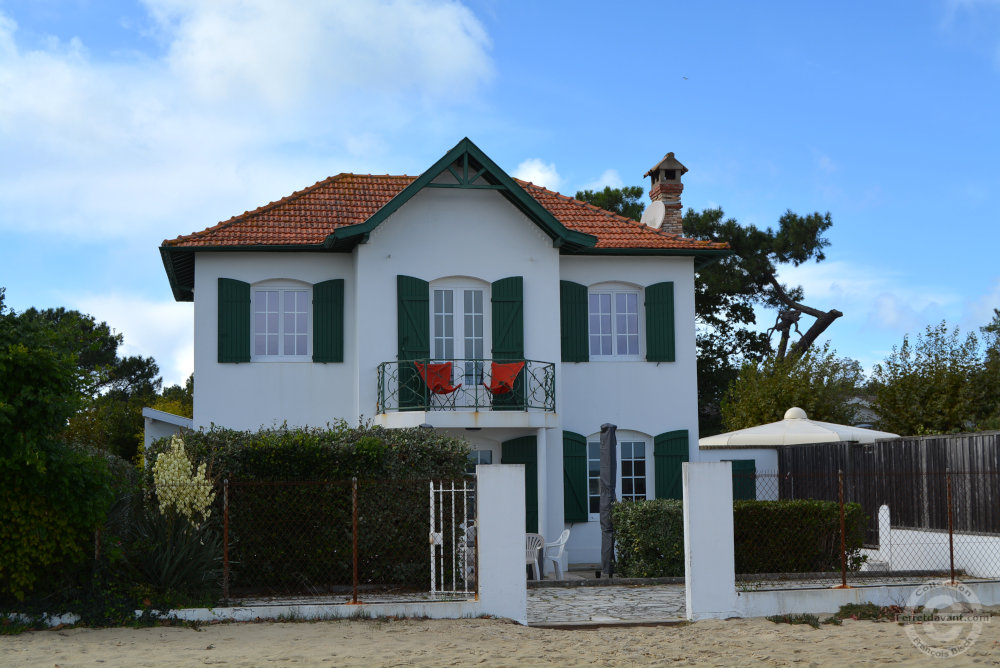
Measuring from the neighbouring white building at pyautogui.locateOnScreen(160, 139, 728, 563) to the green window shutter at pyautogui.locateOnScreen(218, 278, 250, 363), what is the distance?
0.08 feet

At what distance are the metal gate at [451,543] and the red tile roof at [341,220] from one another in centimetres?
643

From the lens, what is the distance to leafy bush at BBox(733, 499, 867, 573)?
14.7m

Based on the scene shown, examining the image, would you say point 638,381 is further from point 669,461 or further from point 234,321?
point 234,321

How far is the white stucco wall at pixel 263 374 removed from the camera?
57.8 ft

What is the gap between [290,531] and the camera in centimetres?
1254

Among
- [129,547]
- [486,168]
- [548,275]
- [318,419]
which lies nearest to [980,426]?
[548,275]

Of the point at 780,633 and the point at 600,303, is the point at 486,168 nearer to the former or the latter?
the point at 600,303

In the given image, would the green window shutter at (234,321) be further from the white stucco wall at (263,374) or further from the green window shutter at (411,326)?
the green window shutter at (411,326)

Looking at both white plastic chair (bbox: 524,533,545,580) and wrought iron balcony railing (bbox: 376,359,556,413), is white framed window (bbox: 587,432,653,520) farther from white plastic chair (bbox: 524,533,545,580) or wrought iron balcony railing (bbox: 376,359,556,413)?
white plastic chair (bbox: 524,533,545,580)

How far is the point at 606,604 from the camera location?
40.4 ft

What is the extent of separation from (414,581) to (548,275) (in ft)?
22.6

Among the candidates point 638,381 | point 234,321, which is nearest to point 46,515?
point 234,321

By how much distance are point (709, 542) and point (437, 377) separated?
6.63m

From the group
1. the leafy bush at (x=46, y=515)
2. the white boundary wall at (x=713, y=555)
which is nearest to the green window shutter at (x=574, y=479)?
the white boundary wall at (x=713, y=555)
